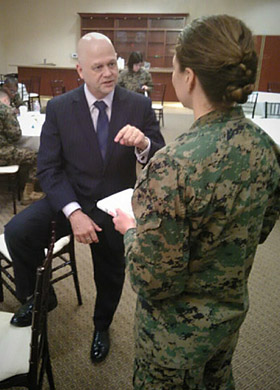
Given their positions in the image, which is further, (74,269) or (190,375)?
(74,269)

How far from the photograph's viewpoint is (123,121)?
155 cm

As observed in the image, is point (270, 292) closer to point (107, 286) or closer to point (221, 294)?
point (107, 286)

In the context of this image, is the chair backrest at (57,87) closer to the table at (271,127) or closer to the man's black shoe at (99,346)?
the table at (271,127)

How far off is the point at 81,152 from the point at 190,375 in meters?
1.00

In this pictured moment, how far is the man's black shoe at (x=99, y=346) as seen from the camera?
66.9 inches

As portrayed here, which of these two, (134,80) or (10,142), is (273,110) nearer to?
(134,80)

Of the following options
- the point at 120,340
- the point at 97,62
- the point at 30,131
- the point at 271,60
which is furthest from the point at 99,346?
the point at 271,60


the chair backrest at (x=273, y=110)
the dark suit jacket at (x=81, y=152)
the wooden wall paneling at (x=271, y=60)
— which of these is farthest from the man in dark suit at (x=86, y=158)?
the wooden wall paneling at (x=271, y=60)

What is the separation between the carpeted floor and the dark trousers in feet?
0.62

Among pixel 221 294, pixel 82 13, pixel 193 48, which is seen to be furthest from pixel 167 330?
pixel 82 13

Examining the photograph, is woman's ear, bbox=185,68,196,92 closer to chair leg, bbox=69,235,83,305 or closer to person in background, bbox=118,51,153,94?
chair leg, bbox=69,235,83,305

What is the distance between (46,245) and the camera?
1.63 metres

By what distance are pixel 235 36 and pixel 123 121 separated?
0.90 m

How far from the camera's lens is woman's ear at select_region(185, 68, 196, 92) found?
73cm
